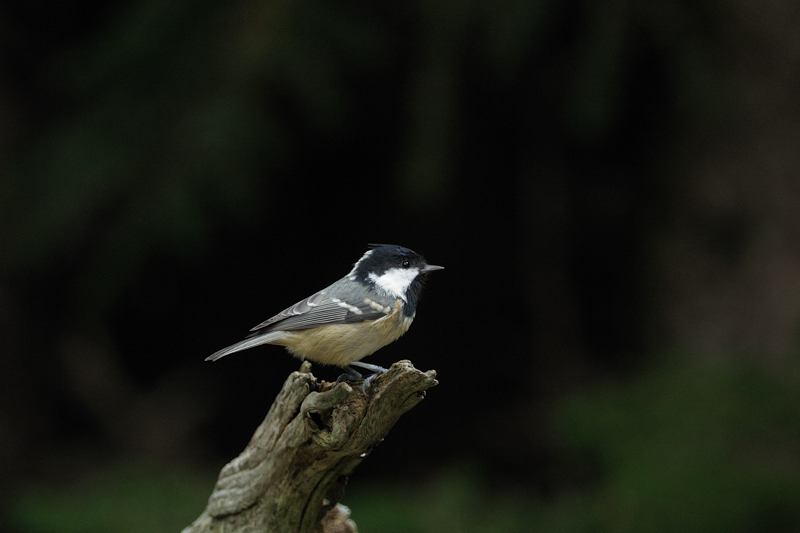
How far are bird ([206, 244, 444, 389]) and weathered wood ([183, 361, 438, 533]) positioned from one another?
0.26 metres

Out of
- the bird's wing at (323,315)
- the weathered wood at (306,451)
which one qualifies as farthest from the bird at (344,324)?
the weathered wood at (306,451)

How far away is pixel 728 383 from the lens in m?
3.06

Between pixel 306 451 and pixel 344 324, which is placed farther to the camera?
pixel 344 324

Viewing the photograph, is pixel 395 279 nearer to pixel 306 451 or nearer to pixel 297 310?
pixel 297 310

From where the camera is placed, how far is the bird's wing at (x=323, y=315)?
6.82 feet

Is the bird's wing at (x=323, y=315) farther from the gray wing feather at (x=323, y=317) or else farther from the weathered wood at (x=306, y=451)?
the weathered wood at (x=306, y=451)

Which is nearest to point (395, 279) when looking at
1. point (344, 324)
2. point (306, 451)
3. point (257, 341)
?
point (344, 324)

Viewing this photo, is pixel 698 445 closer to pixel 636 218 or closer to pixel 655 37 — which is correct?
pixel 636 218

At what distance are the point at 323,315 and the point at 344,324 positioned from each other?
7 cm

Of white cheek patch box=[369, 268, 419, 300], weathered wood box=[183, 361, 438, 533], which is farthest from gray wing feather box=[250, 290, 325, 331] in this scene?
weathered wood box=[183, 361, 438, 533]

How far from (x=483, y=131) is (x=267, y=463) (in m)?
Result: 2.29

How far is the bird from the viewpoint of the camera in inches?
81.4

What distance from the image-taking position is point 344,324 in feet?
6.83

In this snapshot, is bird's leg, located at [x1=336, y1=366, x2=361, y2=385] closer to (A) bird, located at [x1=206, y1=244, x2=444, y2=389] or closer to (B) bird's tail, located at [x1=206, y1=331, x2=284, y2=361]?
(A) bird, located at [x1=206, y1=244, x2=444, y2=389]
